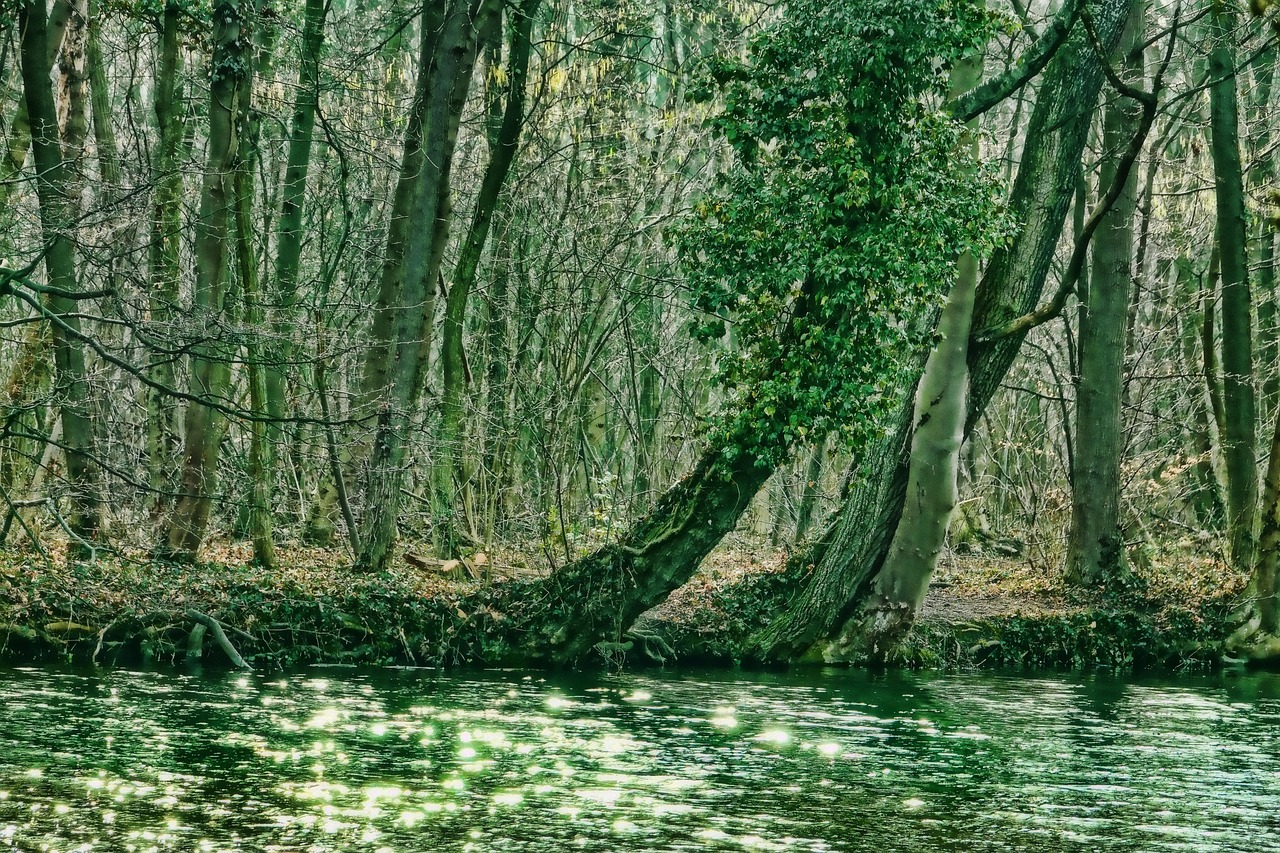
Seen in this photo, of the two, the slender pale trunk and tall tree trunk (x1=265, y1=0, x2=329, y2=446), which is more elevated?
tall tree trunk (x1=265, y1=0, x2=329, y2=446)

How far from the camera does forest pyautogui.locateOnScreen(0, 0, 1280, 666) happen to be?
50.1 ft

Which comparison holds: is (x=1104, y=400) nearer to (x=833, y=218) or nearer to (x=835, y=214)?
(x=833, y=218)

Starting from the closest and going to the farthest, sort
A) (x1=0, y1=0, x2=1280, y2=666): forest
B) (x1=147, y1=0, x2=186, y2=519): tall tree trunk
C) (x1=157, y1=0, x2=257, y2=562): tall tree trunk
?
(x1=0, y1=0, x2=1280, y2=666): forest → (x1=147, y1=0, x2=186, y2=519): tall tree trunk → (x1=157, y1=0, x2=257, y2=562): tall tree trunk

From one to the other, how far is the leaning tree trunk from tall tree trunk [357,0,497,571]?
223 inches

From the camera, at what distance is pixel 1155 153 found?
22.3 metres

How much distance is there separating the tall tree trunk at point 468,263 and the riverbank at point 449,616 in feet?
3.65

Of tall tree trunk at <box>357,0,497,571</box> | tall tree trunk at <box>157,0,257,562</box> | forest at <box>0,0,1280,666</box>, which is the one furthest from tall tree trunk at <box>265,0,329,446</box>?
tall tree trunk at <box>357,0,497,571</box>

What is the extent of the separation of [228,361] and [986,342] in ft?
31.5

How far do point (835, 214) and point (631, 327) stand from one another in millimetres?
11507

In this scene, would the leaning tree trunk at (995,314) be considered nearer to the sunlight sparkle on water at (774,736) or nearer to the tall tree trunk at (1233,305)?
the tall tree trunk at (1233,305)

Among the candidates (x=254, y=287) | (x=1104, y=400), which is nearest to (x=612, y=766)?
(x=254, y=287)

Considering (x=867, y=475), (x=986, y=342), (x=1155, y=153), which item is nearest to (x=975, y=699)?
(x=867, y=475)

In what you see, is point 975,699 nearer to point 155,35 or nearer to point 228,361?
point 228,361

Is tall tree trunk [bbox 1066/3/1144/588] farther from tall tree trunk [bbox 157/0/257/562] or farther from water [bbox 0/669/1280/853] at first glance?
tall tree trunk [bbox 157/0/257/562]
